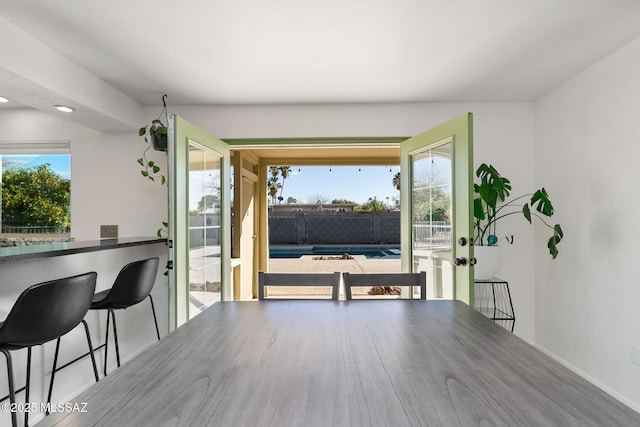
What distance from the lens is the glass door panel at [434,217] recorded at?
304 cm

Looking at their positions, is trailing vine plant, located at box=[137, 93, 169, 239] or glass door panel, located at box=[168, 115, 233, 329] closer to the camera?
glass door panel, located at box=[168, 115, 233, 329]

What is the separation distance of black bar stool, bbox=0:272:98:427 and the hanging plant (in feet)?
4.99

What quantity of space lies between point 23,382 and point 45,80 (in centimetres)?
178

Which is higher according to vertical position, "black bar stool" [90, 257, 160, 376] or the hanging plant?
the hanging plant

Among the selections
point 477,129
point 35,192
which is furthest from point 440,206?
point 35,192

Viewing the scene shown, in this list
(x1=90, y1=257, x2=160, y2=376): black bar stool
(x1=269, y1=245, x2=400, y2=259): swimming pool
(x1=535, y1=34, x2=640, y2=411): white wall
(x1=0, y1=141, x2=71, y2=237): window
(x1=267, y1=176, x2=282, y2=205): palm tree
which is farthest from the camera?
(x1=267, y1=176, x2=282, y2=205): palm tree

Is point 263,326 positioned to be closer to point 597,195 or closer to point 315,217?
point 597,195

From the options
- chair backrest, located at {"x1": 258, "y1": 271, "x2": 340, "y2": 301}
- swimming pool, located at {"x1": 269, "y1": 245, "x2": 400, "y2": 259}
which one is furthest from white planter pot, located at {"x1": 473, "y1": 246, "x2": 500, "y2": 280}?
swimming pool, located at {"x1": 269, "y1": 245, "x2": 400, "y2": 259}

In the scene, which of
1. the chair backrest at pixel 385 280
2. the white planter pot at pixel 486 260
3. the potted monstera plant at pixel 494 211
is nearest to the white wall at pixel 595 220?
the potted monstera plant at pixel 494 211

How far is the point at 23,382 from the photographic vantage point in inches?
82.0

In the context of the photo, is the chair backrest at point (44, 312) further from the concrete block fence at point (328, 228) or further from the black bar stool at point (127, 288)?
the concrete block fence at point (328, 228)

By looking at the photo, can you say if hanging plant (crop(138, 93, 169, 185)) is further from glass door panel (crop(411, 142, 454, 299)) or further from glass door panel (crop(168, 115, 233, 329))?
glass door panel (crop(411, 142, 454, 299))

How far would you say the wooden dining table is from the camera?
0.78 metres

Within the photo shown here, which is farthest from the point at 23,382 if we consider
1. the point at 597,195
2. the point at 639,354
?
the point at 597,195
